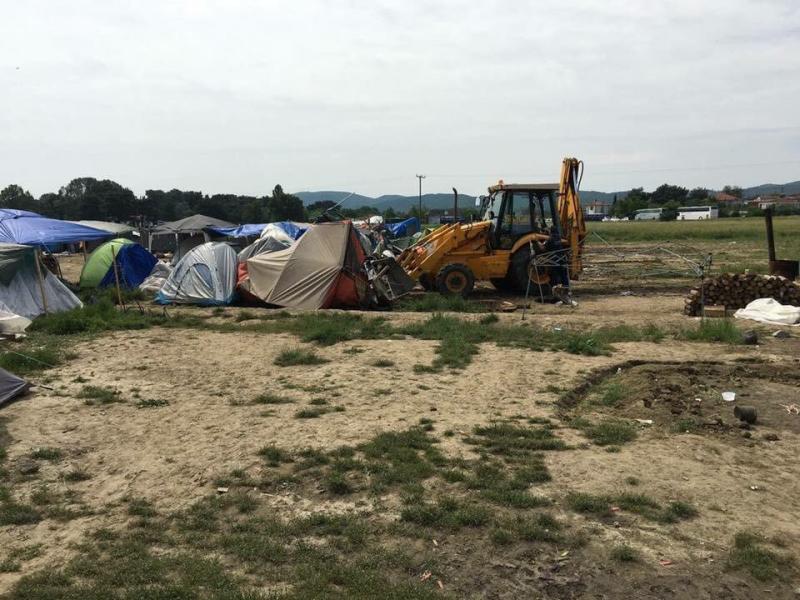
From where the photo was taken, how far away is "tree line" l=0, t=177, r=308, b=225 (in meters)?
75.4

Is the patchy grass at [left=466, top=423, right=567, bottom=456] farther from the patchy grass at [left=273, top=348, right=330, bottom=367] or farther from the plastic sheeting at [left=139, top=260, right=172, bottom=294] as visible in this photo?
the plastic sheeting at [left=139, top=260, right=172, bottom=294]

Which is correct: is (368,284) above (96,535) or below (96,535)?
above

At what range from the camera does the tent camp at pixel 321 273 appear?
14.3m

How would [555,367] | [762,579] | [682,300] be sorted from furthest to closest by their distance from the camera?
[682,300]
[555,367]
[762,579]

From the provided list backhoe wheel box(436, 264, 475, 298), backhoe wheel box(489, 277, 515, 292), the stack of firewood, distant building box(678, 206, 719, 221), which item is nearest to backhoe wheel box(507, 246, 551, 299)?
backhoe wheel box(489, 277, 515, 292)

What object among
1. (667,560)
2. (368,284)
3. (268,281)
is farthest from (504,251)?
(667,560)

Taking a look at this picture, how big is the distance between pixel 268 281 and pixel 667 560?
12.2 m

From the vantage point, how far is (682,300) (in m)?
14.4

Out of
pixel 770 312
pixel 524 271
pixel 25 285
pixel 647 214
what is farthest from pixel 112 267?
pixel 647 214

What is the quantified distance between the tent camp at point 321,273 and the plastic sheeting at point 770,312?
7555mm

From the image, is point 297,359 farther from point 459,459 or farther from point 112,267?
point 112,267

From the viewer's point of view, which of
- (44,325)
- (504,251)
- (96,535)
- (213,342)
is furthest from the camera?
(504,251)

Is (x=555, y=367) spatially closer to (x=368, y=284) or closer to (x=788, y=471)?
(x=788, y=471)

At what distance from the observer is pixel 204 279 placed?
15.8 metres
